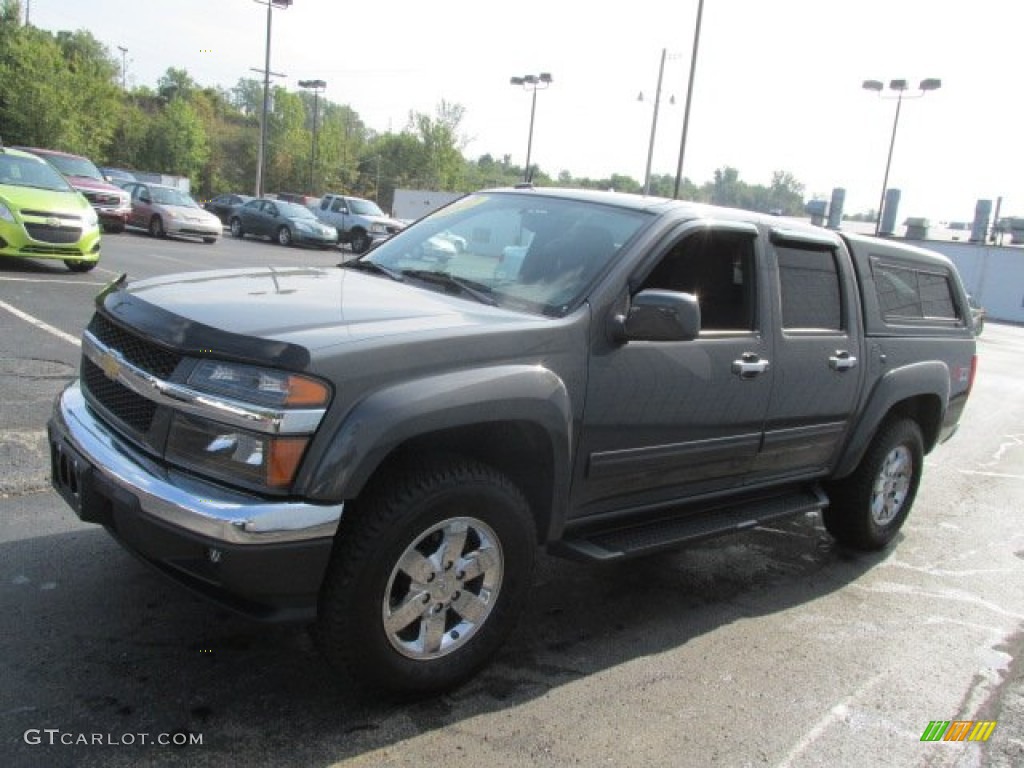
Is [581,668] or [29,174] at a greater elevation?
[29,174]

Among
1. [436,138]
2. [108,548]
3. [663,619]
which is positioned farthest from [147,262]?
[436,138]

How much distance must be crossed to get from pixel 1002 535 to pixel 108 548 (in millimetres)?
5593

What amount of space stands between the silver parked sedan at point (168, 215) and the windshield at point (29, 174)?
9739 millimetres

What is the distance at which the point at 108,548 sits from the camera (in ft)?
13.3

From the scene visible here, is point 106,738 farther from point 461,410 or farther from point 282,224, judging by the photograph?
point 282,224

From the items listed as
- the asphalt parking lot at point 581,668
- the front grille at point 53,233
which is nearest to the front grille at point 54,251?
the front grille at point 53,233

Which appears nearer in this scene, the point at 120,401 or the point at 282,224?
the point at 120,401

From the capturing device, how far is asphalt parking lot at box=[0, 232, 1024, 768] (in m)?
2.81

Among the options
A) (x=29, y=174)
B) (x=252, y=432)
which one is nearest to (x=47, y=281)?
(x=29, y=174)

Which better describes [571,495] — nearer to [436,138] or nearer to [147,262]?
[147,262]

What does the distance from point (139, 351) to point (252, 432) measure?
2.22 feet

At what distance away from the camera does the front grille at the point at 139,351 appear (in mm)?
2822

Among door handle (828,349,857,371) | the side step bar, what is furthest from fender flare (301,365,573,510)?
door handle (828,349,857,371)

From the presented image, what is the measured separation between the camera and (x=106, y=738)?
2668 millimetres
